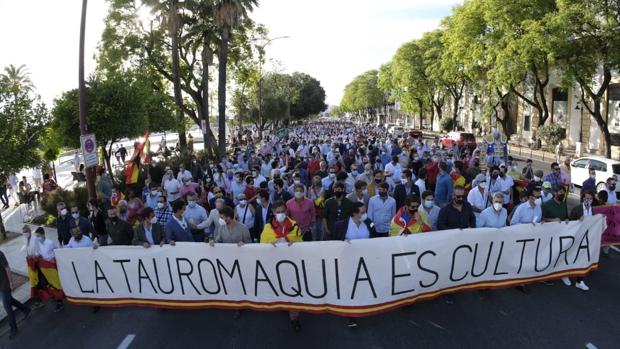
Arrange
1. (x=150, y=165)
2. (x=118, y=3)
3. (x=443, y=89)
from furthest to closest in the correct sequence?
(x=443, y=89)
(x=118, y=3)
(x=150, y=165)

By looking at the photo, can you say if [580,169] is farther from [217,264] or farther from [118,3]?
[118,3]

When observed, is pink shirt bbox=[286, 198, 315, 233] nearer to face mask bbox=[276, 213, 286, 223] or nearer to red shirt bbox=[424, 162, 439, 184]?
face mask bbox=[276, 213, 286, 223]

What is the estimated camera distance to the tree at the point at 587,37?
2252 cm

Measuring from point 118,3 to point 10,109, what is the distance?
16.7 metres

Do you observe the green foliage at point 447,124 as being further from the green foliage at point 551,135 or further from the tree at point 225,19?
the tree at point 225,19

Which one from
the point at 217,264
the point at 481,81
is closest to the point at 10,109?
the point at 217,264

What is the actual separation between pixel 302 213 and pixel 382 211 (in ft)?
4.26

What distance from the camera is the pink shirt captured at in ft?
25.1

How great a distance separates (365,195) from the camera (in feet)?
28.9

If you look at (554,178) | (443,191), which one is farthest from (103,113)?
(554,178)

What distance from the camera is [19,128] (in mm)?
11750

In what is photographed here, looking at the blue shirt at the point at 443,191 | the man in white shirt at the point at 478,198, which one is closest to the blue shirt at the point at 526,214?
the man in white shirt at the point at 478,198

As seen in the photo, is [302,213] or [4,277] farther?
[302,213]

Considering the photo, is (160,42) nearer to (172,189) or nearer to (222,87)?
(222,87)
